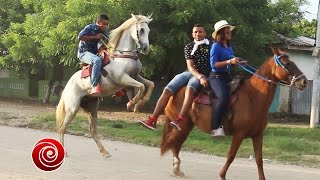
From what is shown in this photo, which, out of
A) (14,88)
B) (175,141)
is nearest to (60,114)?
(175,141)

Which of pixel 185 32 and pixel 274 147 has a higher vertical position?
pixel 185 32

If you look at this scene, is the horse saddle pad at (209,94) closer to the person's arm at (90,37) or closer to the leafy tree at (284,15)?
the person's arm at (90,37)

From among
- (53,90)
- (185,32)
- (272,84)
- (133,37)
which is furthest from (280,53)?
(53,90)

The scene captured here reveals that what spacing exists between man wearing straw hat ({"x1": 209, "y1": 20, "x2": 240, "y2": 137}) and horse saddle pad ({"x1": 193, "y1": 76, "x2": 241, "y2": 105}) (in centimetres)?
9

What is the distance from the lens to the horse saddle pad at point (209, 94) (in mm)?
8438

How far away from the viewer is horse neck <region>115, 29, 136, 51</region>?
10.5 meters

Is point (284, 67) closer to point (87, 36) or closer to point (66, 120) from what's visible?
point (87, 36)

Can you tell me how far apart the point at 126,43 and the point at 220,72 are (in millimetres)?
2706

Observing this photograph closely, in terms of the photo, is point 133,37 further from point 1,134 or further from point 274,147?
point 1,134

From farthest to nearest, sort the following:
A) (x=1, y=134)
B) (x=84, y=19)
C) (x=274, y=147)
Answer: (x=84, y=19)
(x=1, y=134)
(x=274, y=147)

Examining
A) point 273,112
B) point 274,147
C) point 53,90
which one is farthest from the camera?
point 53,90

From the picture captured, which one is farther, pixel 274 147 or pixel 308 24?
pixel 308 24

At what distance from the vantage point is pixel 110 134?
14.8 m

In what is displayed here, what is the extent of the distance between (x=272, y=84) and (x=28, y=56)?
57.9ft
